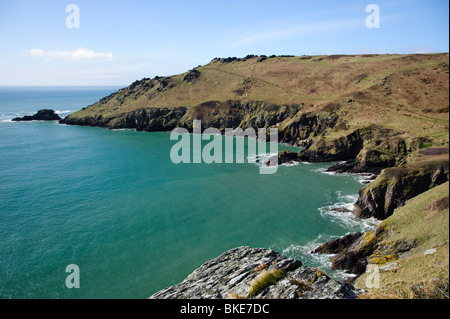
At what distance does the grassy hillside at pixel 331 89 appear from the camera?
253ft

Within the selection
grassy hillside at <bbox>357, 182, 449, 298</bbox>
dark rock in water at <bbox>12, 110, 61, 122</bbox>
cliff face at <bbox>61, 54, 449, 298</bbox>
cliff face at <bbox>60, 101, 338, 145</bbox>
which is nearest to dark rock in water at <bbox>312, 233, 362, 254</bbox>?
cliff face at <bbox>61, 54, 449, 298</bbox>

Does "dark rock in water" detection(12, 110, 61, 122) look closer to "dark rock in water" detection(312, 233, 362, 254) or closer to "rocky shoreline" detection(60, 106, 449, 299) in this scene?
"rocky shoreline" detection(60, 106, 449, 299)

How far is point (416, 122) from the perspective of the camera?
7038cm

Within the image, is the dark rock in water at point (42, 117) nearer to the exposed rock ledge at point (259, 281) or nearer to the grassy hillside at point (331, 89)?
the grassy hillside at point (331, 89)

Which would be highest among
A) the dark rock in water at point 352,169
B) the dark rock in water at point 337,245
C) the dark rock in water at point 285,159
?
the dark rock in water at point 285,159

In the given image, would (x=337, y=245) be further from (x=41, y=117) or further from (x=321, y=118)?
(x=41, y=117)

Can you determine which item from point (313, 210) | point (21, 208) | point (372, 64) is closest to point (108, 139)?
point (21, 208)

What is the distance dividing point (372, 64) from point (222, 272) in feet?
417

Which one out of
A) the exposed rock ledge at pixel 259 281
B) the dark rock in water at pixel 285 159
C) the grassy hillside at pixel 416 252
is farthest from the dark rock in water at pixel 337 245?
the dark rock in water at pixel 285 159

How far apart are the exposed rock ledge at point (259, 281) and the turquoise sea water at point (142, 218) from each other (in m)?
9.47

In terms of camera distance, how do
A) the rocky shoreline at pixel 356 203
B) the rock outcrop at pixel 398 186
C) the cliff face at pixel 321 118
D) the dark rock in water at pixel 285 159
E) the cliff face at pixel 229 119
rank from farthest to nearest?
the cliff face at pixel 229 119 < the dark rock in water at pixel 285 159 < the rock outcrop at pixel 398 186 < the cliff face at pixel 321 118 < the rocky shoreline at pixel 356 203

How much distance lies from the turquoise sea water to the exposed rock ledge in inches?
373

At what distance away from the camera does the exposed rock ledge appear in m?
16.4
